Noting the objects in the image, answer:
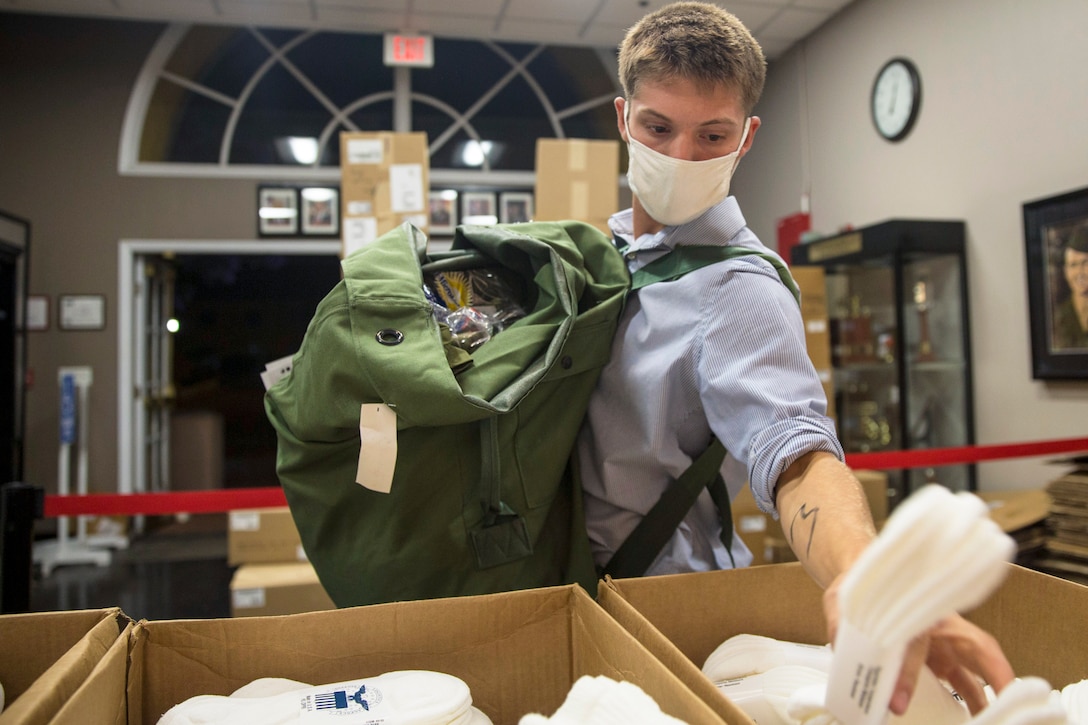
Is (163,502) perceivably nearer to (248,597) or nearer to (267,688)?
(248,597)

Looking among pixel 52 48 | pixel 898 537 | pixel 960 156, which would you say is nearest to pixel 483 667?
pixel 898 537

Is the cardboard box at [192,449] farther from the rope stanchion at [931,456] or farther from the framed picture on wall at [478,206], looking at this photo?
the rope stanchion at [931,456]

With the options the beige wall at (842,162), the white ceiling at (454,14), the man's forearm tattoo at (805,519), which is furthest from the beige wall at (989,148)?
the man's forearm tattoo at (805,519)

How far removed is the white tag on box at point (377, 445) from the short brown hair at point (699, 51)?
0.58 m

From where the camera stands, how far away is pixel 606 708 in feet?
1.99

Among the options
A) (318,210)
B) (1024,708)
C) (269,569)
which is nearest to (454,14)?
(318,210)

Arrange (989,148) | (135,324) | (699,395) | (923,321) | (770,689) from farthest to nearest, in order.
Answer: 1. (135,324)
2. (923,321)
3. (989,148)
4. (699,395)
5. (770,689)

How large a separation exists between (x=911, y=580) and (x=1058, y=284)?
Answer: 3.67 meters

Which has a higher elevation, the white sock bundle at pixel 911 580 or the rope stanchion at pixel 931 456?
the white sock bundle at pixel 911 580

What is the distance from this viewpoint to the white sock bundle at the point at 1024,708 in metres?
0.48

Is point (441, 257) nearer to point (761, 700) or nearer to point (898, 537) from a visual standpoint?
point (761, 700)

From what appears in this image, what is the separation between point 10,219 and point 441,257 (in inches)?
193

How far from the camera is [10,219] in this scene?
4.83 metres

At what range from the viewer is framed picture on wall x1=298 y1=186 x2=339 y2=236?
5.95 meters
